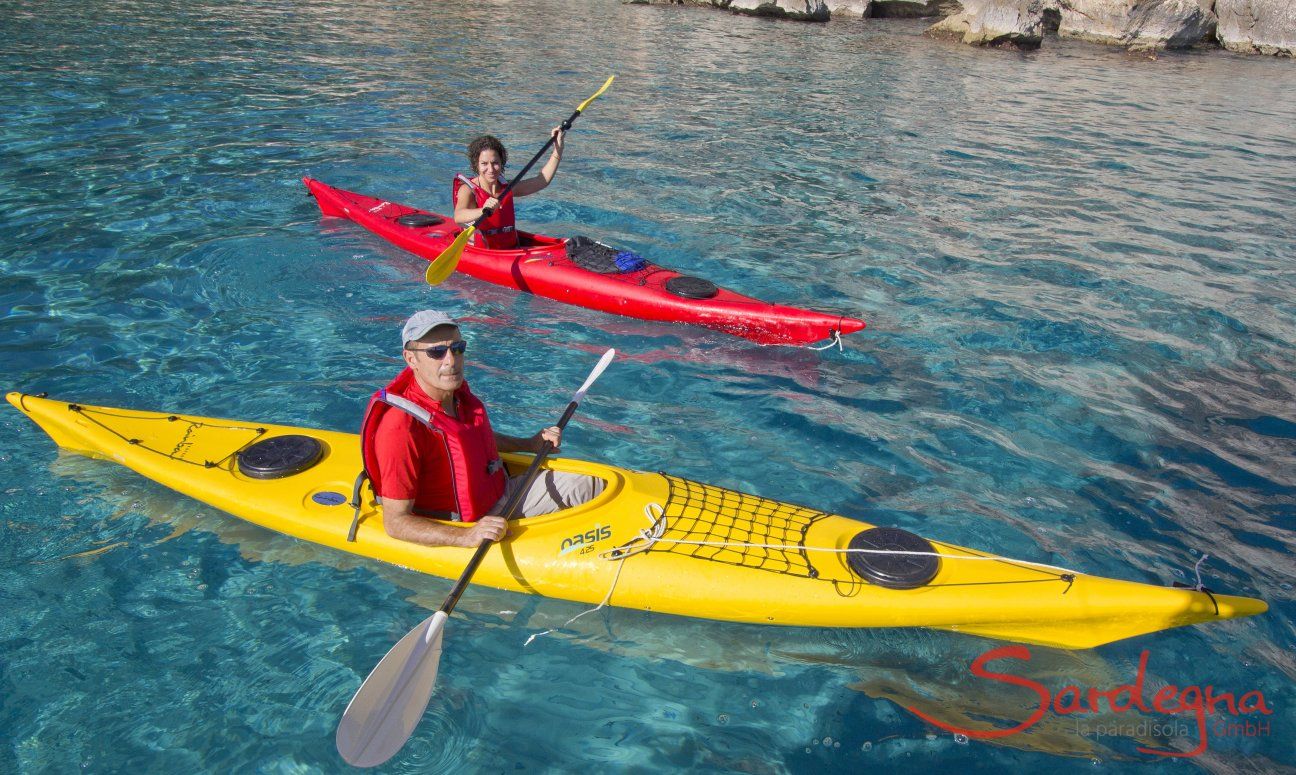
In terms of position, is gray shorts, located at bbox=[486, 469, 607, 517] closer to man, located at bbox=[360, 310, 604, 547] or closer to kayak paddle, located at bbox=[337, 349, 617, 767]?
man, located at bbox=[360, 310, 604, 547]

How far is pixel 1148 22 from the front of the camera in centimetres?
2072

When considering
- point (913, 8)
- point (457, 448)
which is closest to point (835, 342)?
point (457, 448)

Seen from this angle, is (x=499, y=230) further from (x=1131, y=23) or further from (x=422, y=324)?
(x=1131, y=23)

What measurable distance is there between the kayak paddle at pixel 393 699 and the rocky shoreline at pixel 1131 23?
2048 cm

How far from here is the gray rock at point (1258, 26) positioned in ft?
67.5

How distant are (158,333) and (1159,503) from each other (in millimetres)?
6003

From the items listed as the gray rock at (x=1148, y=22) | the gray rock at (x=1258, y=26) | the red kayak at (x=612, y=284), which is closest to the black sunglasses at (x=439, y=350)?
the red kayak at (x=612, y=284)

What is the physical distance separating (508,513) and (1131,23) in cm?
2280

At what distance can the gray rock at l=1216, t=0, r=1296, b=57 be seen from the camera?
20562mm

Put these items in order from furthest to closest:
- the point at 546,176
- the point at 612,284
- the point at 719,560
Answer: the point at 546,176 → the point at 612,284 → the point at 719,560

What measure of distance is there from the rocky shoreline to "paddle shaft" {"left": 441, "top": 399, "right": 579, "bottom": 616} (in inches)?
761

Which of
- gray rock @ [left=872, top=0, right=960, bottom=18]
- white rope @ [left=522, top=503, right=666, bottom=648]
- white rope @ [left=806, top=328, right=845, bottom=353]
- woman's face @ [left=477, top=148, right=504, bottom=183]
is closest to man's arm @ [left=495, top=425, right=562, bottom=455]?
white rope @ [left=522, top=503, right=666, bottom=648]

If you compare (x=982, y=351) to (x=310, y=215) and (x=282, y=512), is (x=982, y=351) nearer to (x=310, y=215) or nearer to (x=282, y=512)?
(x=282, y=512)

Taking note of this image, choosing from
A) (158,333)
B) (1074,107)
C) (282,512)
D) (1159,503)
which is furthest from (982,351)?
(1074,107)
